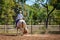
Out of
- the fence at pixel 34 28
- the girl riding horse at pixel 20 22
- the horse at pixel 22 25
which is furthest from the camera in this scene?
the fence at pixel 34 28

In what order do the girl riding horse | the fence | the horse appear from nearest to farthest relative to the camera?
the girl riding horse, the horse, the fence

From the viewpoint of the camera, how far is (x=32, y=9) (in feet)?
94.9

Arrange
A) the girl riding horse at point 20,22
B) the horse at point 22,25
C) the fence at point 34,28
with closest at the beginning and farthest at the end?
1. the girl riding horse at point 20,22
2. the horse at point 22,25
3. the fence at point 34,28

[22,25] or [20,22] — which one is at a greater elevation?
[20,22]

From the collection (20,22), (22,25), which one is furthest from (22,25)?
(20,22)

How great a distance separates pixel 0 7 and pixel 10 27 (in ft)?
15.4

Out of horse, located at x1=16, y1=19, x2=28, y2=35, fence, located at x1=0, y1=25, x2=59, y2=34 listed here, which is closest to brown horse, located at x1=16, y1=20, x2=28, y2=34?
horse, located at x1=16, y1=19, x2=28, y2=35

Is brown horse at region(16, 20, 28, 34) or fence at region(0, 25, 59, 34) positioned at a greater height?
brown horse at region(16, 20, 28, 34)

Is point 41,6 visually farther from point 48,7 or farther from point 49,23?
point 49,23

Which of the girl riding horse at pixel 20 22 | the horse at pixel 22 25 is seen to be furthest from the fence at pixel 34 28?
the girl riding horse at pixel 20 22

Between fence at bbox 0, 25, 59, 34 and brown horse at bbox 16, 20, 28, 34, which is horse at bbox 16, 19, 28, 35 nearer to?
brown horse at bbox 16, 20, 28, 34

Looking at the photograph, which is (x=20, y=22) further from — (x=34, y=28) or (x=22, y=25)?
(x=34, y=28)

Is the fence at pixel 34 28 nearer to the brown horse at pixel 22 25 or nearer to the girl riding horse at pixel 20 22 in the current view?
the brown horse at pixel 22 25

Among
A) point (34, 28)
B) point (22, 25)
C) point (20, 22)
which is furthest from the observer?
point (34, 28)
